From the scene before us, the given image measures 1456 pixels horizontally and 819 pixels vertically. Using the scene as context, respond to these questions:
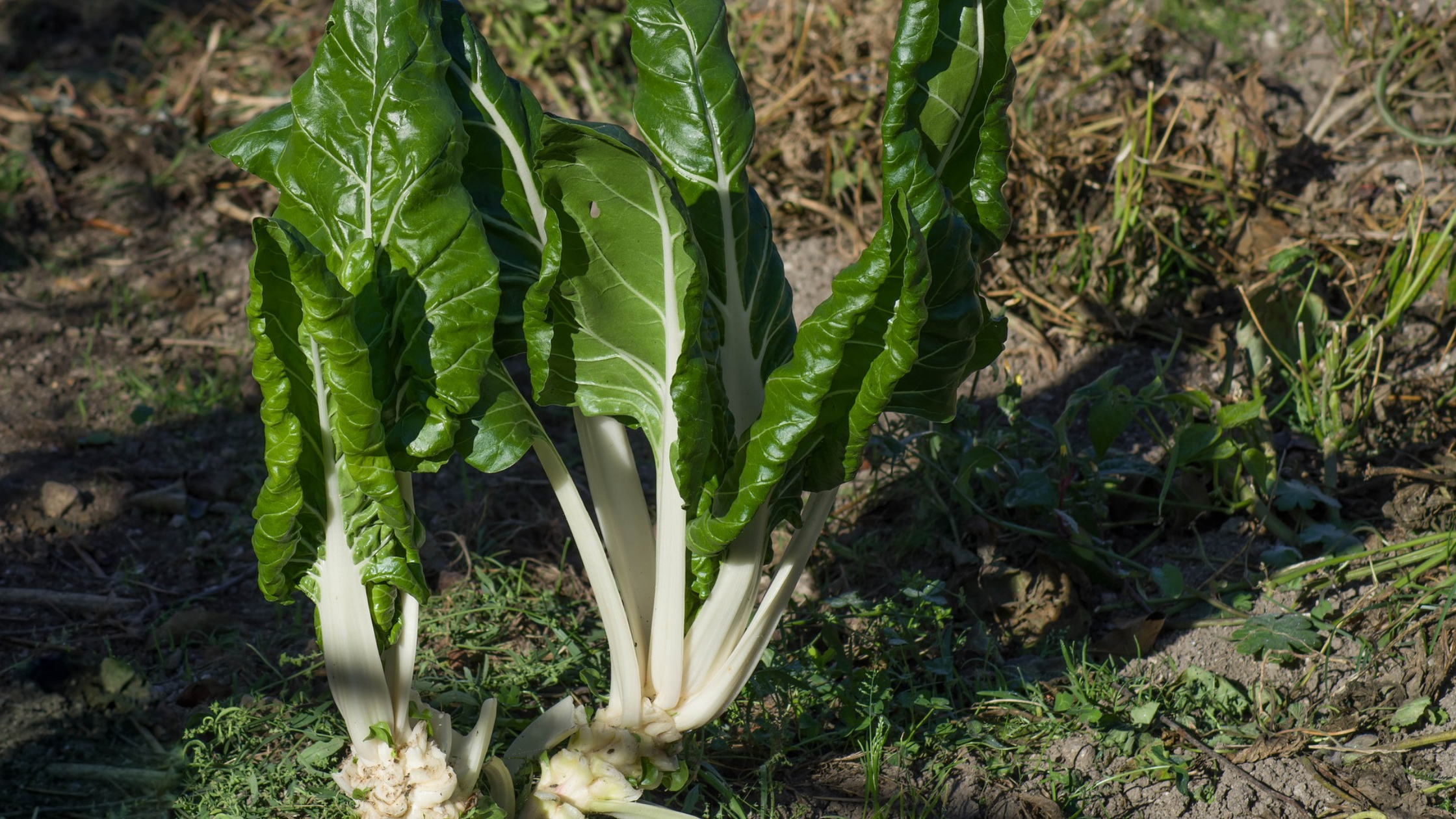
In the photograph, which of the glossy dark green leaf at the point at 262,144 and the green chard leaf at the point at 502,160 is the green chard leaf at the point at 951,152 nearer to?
the green chard leaf at the point at 502,160

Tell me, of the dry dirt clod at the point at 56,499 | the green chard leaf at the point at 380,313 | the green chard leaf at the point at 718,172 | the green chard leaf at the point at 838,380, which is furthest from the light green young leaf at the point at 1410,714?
the dry dirt clod at the point at 56,499

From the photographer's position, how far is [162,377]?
3.49 metres

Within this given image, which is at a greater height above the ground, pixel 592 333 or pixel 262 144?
pixel 262 144

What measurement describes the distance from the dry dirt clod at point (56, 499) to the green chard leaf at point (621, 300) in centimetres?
176

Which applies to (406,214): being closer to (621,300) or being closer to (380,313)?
(380,313)

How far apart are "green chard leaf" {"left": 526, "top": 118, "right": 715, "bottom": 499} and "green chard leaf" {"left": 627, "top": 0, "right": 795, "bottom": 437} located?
8 cm

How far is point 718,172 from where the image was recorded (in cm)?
176

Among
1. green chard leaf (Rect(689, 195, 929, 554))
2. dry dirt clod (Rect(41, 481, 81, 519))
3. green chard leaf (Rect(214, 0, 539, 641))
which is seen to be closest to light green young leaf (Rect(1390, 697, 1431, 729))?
green chard leaf (Rect(689, 195, 929, 554))

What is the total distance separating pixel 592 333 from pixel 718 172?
0.32m

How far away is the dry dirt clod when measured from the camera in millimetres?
2865

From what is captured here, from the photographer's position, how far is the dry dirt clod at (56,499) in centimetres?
287

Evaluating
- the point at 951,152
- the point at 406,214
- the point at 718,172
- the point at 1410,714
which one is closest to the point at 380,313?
the point at 406,214

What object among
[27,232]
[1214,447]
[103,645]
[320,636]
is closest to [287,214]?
[320,636]

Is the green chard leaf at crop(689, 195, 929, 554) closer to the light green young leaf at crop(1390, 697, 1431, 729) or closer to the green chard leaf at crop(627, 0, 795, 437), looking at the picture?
the green chard leaf at crop(627, 0, 795, 437)
